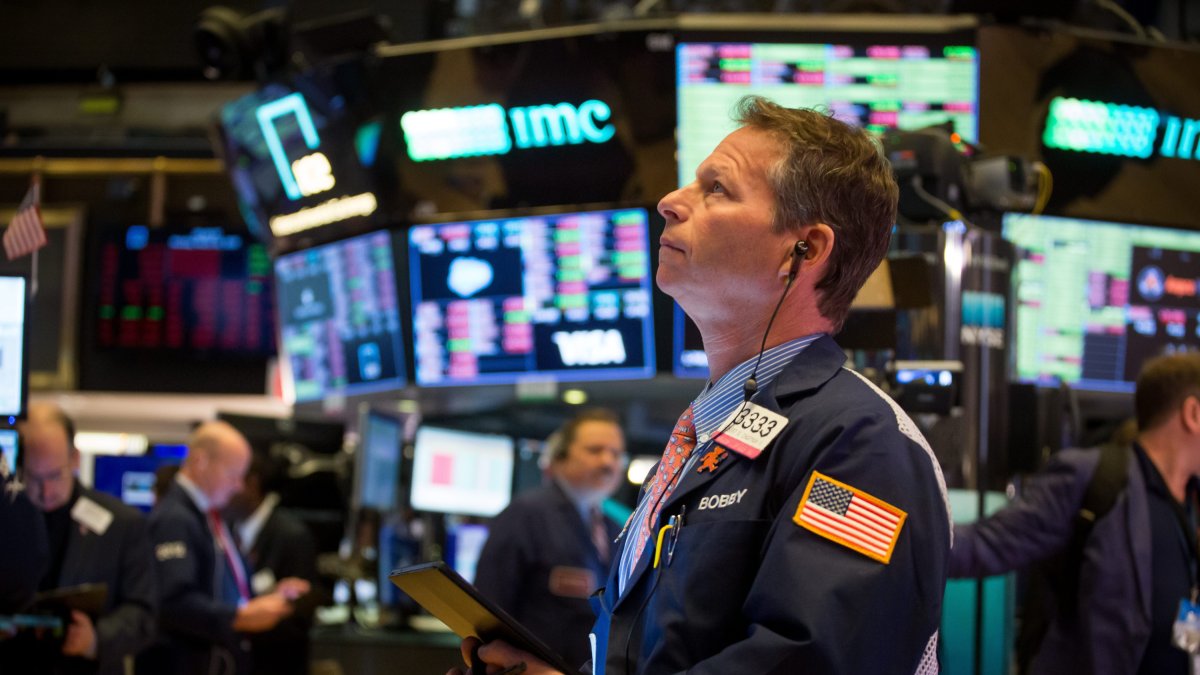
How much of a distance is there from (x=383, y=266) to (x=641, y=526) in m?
4.61

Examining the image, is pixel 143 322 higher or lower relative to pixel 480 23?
lower

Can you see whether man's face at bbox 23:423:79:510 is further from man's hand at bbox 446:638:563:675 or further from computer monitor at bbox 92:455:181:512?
computer monitor at bbox 92:455:181:512

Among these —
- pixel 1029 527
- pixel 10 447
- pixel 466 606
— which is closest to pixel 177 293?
pixel 10 447

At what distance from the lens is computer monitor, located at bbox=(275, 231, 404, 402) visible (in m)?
6.39

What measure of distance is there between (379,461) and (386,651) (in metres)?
0.95

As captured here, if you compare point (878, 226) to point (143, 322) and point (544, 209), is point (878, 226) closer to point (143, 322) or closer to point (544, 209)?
point (544, 209)

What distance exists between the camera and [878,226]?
196 centimetres

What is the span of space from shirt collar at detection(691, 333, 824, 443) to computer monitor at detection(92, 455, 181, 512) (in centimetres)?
763

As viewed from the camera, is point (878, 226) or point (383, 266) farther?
point (383, 266)

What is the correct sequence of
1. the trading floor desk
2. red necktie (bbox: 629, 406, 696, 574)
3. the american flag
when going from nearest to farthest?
red necktie (bbox: 629, 406, 696, 574), the american flag, the trading floor desk

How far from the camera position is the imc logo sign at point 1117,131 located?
600 cm

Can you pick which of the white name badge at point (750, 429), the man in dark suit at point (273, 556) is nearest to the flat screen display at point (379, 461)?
the man in dark suit at point (273, 556)

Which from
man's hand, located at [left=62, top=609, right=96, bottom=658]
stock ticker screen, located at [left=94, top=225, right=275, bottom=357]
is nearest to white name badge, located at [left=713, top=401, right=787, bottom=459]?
man's hand, located at [left=62, top=609, right=96, bottom=658]

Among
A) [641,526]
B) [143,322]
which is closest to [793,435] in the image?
[641,526]
